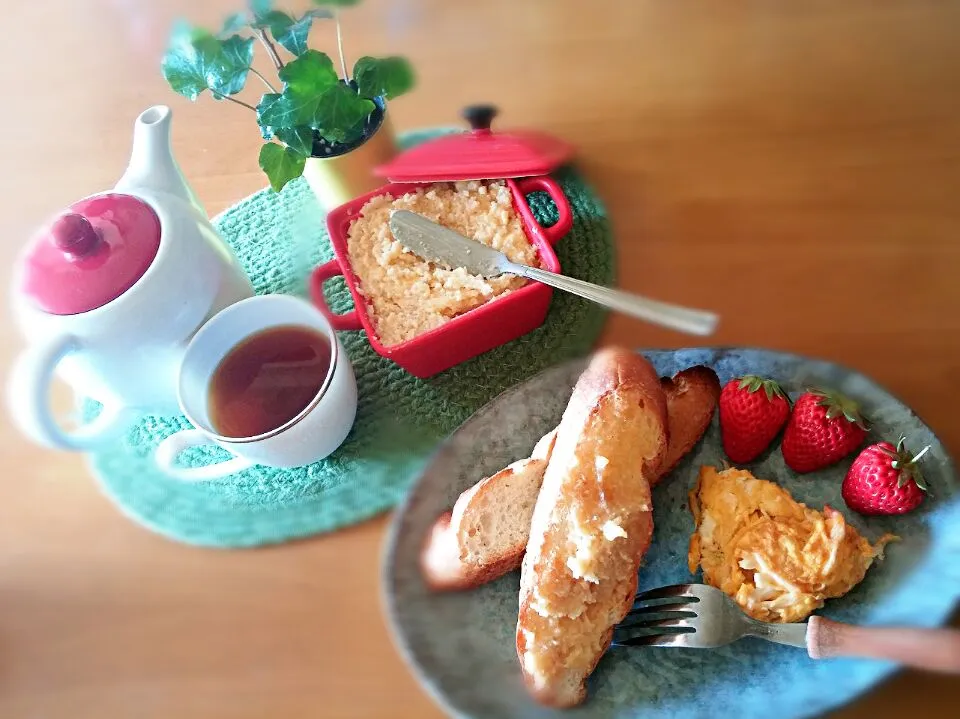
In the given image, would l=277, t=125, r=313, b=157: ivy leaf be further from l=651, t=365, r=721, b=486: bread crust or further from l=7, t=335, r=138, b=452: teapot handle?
l=651, t=365, r=721, b=486: bread crust

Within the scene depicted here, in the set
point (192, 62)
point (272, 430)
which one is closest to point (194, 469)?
point (272, 430)

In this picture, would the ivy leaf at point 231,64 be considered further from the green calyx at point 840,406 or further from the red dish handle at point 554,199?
the green calyx at point 840,406

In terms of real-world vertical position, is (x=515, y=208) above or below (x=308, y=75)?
below

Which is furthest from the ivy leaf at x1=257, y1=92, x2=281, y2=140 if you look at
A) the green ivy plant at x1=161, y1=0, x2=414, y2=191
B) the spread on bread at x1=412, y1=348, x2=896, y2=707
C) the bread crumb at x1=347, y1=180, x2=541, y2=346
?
the spread on bread at x1=412, y1=348, x2=896, y2=707

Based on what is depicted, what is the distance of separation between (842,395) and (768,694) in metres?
0.21

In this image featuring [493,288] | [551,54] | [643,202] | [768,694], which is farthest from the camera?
[551,54]

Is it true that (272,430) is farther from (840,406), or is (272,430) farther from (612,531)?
(840,406)

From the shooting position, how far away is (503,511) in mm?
477

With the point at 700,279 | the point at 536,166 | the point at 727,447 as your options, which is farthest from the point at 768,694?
the point at 536,166

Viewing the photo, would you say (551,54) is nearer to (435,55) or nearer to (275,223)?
(435,55)

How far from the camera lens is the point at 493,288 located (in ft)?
1.77

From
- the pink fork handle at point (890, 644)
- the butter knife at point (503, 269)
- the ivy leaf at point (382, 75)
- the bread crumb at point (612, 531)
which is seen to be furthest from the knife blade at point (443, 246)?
the pink fork handle at point (890, 644)

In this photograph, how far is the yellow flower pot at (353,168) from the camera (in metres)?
0.60

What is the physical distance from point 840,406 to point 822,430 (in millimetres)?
21
